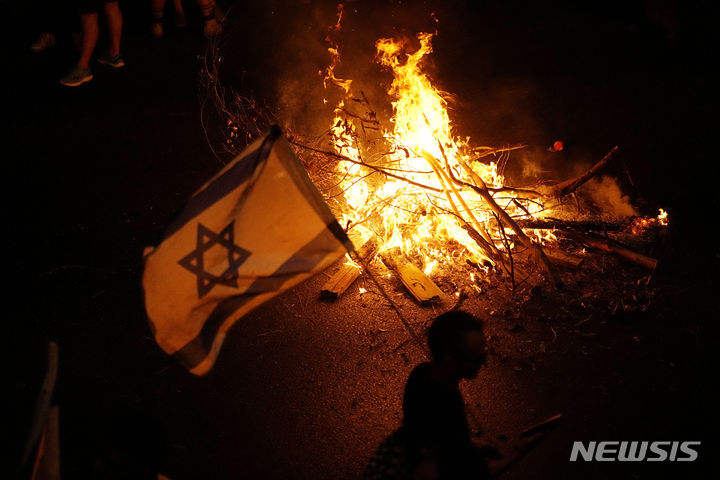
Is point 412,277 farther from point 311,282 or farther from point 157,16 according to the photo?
point 157,16

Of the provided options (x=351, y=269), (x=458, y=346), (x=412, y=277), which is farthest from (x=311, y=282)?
(x=458, y=346)

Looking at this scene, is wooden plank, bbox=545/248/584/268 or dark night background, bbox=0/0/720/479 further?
wooden plank, bbox=545/248/584/268

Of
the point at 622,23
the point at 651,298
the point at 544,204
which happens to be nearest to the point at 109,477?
the point at 651,298

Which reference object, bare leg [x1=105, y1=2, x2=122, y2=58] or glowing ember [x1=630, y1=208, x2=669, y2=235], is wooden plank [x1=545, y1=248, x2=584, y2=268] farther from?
bare leg [x1=105, y1=2, x2=122, y2=58]

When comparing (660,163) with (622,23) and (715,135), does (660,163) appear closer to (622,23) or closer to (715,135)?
(715,135)

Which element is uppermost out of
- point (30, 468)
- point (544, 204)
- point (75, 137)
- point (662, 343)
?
point (75, 137)

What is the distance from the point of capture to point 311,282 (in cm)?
622

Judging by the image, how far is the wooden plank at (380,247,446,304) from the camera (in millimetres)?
5812

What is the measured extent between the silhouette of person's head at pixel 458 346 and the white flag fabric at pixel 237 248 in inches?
31.7

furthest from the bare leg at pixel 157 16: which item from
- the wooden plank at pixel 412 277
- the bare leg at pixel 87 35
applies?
the wooden plank at pixel 412 277

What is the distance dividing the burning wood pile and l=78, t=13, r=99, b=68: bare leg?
319 cm

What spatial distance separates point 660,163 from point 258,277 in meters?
7.63

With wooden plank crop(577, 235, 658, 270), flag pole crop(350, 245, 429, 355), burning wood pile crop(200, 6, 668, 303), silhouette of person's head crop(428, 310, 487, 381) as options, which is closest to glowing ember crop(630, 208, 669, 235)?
burning wood pile crop(200, 6, 668, 303)

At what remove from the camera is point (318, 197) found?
308 cm
